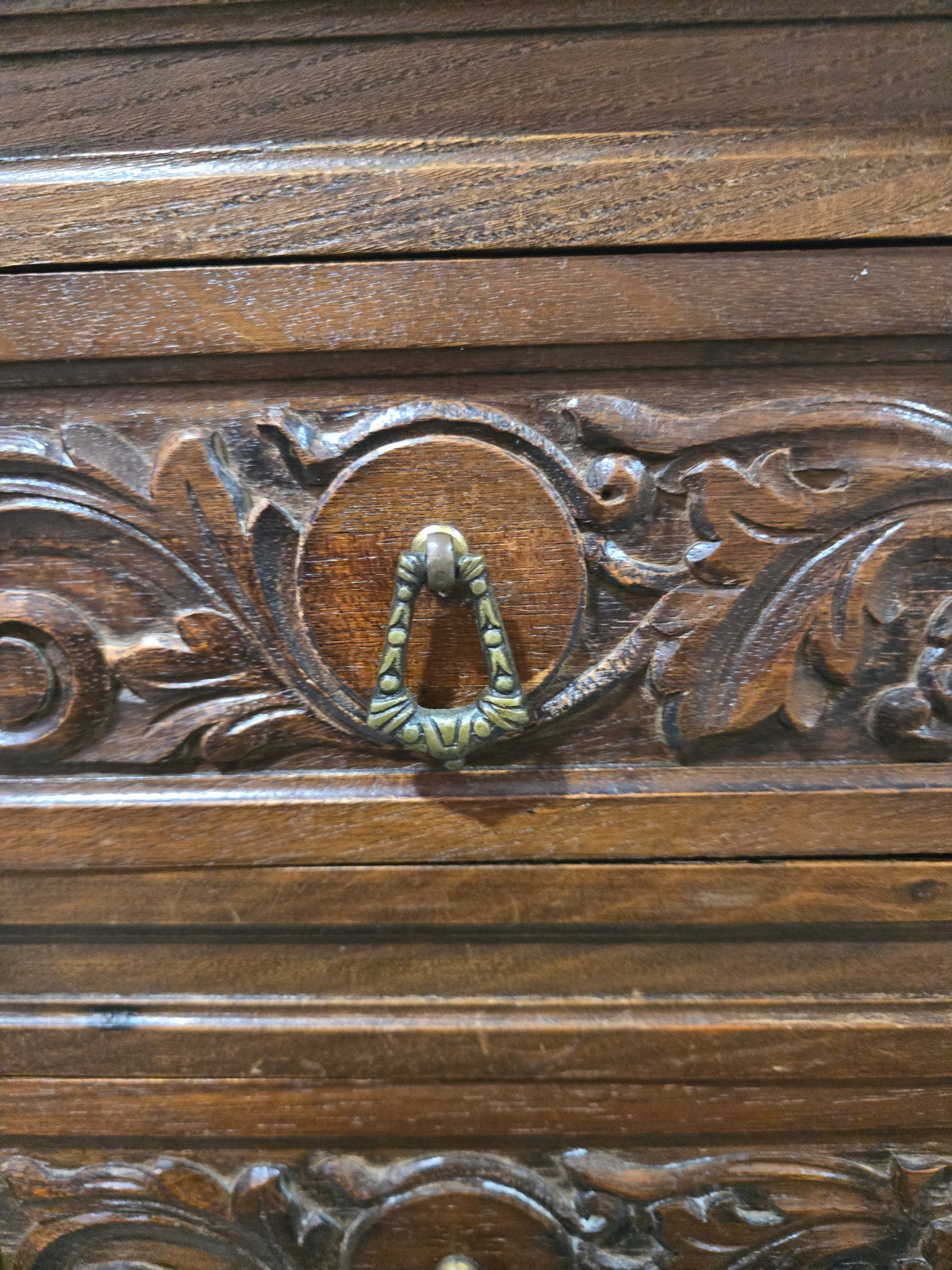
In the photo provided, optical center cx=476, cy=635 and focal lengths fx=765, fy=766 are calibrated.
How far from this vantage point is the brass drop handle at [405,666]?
275 mm

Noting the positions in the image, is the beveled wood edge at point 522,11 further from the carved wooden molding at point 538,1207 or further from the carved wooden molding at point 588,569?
the carved wooden molding at point 538,1207

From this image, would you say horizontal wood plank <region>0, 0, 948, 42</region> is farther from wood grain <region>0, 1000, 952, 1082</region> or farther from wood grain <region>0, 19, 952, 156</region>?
wood grain <region>0, 1000, 952, 1082</region>

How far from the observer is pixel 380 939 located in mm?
334

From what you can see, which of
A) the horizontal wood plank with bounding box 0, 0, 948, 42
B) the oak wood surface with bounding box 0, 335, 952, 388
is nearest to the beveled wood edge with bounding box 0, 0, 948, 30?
the horizontal wood plank with bounding box 0, 0, 948, 42

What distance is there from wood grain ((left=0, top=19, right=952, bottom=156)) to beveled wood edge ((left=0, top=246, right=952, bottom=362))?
5 centimetres

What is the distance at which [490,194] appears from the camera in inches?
10.9

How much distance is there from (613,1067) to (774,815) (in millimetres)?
134

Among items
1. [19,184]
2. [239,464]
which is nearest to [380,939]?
[239,464]

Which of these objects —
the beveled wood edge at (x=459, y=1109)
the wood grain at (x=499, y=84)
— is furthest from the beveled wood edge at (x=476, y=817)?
the wood grain at (x=499, y=84)

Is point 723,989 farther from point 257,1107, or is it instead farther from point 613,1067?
point 257,1107

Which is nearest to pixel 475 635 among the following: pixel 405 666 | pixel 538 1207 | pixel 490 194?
pixel 405 666

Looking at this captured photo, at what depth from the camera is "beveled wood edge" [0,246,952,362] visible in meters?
0.28

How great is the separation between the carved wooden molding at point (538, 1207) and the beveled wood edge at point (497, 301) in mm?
357

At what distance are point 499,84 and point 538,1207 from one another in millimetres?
465
